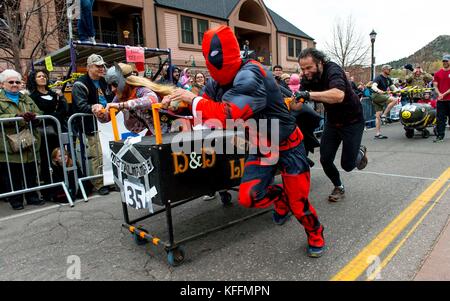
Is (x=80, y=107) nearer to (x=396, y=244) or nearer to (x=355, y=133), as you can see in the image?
(x=355, y=133)

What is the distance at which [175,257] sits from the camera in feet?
9.61

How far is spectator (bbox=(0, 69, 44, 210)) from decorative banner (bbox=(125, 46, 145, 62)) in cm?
258

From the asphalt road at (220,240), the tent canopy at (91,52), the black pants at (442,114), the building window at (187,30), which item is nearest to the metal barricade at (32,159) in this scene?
the asphalt road at (220,240)

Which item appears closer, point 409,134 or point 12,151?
point 12,151

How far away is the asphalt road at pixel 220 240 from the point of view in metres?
2.82

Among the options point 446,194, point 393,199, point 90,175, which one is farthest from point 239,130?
point 90,175

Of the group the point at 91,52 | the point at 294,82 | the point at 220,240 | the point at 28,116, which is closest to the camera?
the point at 220,240

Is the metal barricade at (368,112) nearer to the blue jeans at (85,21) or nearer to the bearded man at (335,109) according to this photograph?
the bearded man at (335,109)

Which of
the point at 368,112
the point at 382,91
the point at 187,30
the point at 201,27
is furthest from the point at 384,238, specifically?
the point at 201,27

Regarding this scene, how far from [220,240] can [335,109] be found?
79.2 inches

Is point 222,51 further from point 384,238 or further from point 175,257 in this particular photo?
point 384,238

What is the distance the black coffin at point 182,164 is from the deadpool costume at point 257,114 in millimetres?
353
